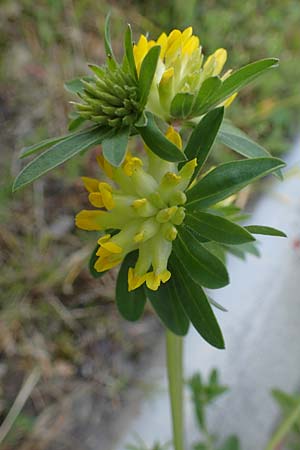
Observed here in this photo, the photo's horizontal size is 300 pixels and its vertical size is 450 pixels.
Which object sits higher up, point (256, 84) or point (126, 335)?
point (256, 84)

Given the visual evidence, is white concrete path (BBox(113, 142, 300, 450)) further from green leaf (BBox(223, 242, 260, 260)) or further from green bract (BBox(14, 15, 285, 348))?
green bract (BBox(14, 15, 285, 348))

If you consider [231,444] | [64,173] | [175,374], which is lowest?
[231,444]

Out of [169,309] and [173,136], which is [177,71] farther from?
[169,309]

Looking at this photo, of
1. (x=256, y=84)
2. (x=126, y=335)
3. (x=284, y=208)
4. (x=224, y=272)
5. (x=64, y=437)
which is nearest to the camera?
(x=224, y=272)

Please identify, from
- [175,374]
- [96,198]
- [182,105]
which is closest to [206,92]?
[182,105]

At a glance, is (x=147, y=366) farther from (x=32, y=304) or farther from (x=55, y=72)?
(x=55, y=72)

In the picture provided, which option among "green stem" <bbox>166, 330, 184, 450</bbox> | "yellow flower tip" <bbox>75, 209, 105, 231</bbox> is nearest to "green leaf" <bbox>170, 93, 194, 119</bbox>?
"yellow flower tip" <bbox>75, 209, 105, 231</bbox>

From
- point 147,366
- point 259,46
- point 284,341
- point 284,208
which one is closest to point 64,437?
point 147,366
